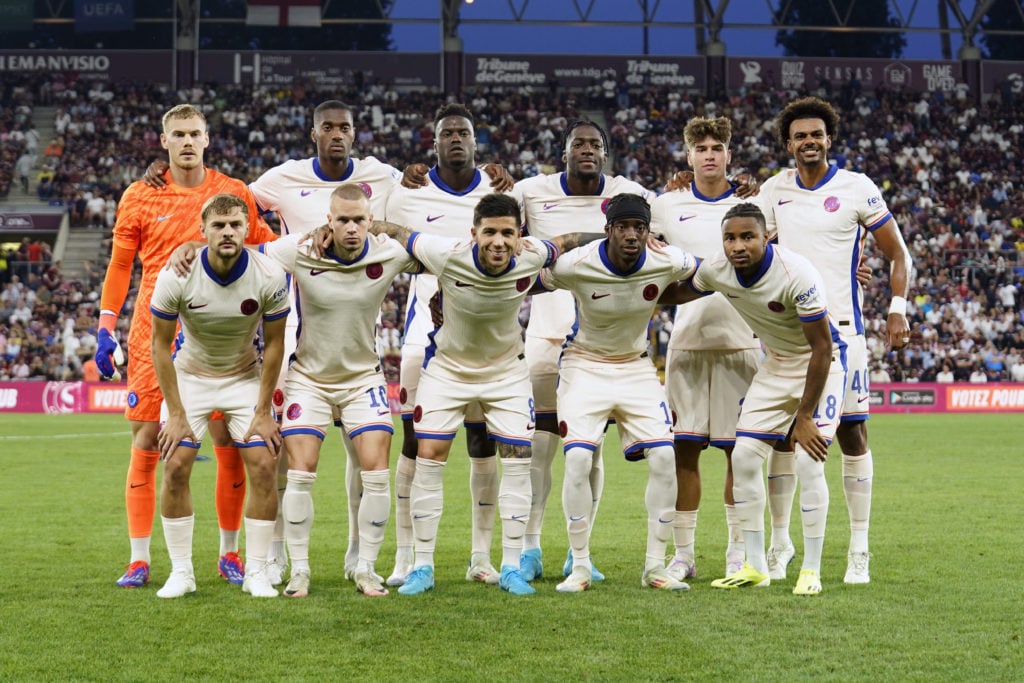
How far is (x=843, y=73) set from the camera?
4119 centimetres

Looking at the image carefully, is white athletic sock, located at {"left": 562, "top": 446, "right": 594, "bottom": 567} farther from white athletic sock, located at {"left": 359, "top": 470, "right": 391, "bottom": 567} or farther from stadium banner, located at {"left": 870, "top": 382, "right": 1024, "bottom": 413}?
stadium banner, located at {"left": 870, "top": 382, "right": 1024, "bottom": 413}

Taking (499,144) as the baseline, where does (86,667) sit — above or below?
below

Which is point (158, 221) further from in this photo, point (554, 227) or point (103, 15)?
point (103, 15)

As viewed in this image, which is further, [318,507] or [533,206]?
[318,507]

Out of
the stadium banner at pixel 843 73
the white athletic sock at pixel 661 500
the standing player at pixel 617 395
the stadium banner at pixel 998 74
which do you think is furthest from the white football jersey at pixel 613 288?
the stadium banner at pixel 998 74

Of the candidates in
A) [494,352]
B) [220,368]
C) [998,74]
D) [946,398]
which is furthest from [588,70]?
[220,368]

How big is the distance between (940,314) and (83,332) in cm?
2043

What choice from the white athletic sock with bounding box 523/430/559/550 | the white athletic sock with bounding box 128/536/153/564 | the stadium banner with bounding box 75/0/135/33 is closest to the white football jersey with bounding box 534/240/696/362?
the white athletic sock with bounding box 523/430/559/550

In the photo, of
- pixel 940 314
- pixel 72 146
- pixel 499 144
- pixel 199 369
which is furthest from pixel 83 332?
pixel 199 369

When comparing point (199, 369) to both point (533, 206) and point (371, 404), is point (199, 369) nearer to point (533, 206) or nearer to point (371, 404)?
point (371, 404)

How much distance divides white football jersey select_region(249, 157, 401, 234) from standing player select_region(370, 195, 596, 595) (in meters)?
0.81

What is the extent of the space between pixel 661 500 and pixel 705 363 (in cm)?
102

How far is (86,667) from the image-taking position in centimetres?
510

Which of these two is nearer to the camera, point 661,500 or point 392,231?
point 661,500
